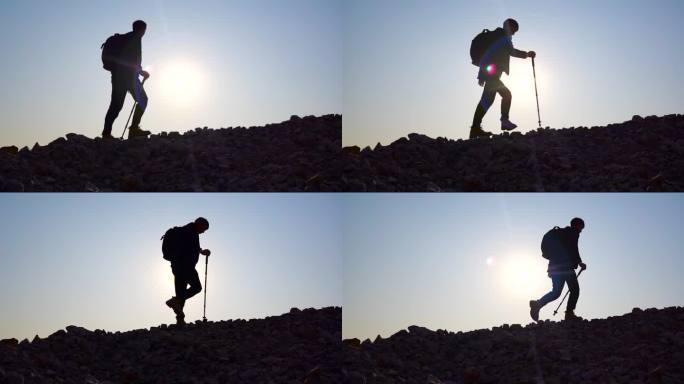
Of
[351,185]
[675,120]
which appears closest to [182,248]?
[351,185]

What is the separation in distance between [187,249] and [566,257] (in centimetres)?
592

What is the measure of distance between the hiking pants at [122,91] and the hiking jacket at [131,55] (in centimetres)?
8

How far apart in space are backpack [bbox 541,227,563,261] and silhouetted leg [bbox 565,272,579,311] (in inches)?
14.7

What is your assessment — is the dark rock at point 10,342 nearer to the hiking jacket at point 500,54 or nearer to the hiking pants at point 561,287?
the hiking pants at point 561,287

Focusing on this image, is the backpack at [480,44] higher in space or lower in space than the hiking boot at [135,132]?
higher

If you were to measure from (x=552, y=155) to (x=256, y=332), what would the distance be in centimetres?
580

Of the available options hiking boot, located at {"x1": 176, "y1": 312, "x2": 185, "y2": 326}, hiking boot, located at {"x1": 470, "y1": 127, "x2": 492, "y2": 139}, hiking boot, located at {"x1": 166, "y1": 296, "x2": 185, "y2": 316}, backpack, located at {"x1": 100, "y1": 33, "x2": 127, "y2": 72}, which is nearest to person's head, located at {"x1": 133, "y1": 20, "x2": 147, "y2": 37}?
backpack, located at {"x1": 100, "y1": 33, "x2": 127, "y2": 72}

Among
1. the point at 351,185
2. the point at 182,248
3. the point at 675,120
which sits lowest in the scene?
the point at 182,248

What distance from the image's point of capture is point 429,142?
17.5 m

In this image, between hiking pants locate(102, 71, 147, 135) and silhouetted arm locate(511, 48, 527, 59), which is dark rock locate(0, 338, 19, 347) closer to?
hiking pants locate(102, 71, 147, 135)

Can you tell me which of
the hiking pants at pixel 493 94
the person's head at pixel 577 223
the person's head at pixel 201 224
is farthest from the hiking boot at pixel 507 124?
the person's head at pixel 201 224

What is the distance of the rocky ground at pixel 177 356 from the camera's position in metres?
14.4

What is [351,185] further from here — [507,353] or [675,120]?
[675,120]

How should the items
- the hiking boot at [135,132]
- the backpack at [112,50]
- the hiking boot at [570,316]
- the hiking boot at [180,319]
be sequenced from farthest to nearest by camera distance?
the hiking boot at [135,132]
the backpack at [112,50]
the hiking boot at [570,316]
the hiking boot at [180,319]
